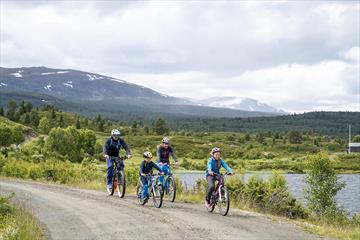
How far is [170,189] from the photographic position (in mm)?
23391

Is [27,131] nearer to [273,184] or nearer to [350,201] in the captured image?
[350,201]

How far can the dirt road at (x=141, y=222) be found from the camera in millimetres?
15648

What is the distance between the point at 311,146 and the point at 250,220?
7021 inches

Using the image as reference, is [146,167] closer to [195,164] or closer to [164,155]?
[164,155]

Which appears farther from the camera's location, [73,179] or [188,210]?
[73,179]

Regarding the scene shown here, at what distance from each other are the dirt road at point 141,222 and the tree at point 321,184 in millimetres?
19791

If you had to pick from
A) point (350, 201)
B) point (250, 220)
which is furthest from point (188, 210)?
point (350, 201)

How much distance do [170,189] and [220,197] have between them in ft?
12.2

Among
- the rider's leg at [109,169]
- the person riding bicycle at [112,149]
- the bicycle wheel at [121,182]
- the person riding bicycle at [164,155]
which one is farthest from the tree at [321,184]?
the person riding bicycle at [112,149]

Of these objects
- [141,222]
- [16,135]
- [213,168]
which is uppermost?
[16,135]

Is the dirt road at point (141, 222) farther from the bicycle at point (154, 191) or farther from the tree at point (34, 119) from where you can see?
the tree at point (34, 119)

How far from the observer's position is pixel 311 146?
629ft

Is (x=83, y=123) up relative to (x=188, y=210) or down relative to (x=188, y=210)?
up

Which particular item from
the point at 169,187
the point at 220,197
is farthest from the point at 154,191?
the point at 220,197
